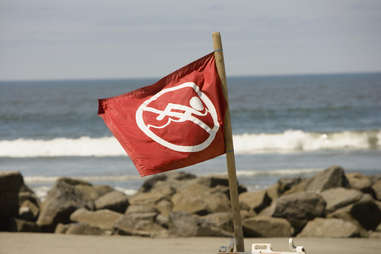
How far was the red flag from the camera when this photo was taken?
16.8 ft

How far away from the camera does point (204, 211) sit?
1038 cm

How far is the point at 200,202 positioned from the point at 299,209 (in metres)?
1.97

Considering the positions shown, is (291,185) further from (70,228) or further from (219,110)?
(219,110)

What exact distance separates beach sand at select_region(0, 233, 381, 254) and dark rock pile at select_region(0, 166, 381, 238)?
37 cm

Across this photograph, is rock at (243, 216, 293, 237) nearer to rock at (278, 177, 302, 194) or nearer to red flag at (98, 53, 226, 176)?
rock at (278, 177, 302, 194)

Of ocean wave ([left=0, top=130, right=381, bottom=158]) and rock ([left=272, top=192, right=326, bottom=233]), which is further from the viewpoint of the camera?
ocean wave ([left=0, top=130, right=381, bottom=158])

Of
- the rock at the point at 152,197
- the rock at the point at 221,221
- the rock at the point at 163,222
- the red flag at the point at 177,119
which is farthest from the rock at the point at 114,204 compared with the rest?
the red flag at the point at 177,119

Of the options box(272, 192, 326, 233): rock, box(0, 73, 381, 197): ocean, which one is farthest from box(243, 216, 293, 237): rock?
box(0, 73, 381, 197): ocean

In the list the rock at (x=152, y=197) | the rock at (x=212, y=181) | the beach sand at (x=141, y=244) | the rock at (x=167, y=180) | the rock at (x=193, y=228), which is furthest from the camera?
the rock at (x=167, y=180)

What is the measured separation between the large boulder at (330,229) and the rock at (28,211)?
523 centimetres

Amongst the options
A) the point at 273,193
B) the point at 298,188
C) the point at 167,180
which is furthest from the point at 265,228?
the point at 167,180

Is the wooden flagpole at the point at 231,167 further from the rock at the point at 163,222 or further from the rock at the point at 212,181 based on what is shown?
the rock at the point at 212,181

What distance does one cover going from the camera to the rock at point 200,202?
10398mm

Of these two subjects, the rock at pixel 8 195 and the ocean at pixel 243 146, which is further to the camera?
the ocean at pixel 243 146
